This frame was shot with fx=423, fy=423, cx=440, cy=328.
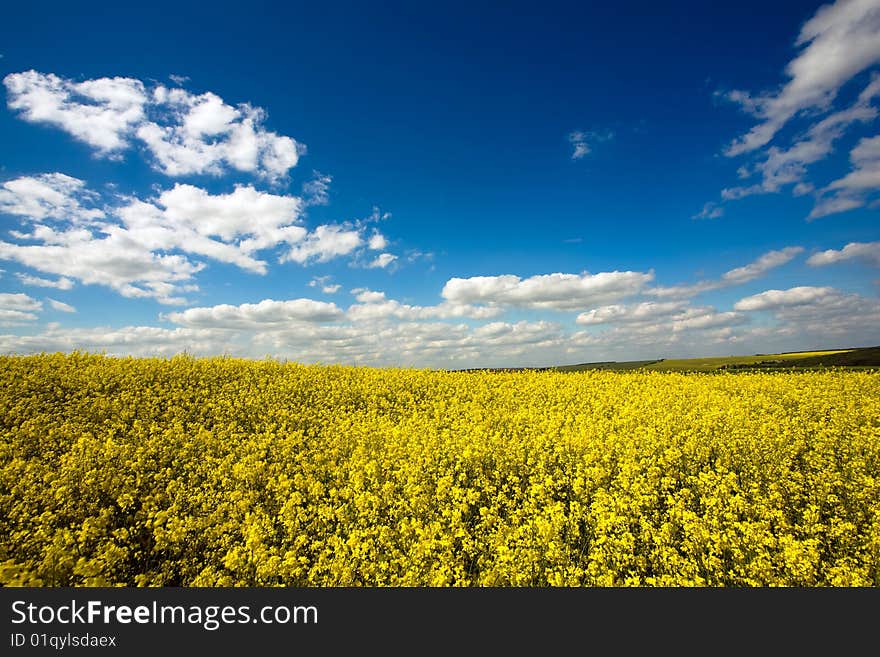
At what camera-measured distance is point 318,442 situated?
1038cm

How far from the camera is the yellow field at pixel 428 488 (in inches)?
221

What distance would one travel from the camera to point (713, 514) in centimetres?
646

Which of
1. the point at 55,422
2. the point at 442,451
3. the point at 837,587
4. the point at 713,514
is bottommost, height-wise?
the point at 837,587

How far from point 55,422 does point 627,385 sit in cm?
1931

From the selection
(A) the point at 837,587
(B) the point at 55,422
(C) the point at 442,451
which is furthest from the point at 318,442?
(A) the point at 837,587

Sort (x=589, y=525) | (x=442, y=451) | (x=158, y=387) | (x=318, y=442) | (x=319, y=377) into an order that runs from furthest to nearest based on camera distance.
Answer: (x=319, y=377)
(x=158, y=387)
(x=318, y=442)
(x=442, y=451)
(x=589, y=525)

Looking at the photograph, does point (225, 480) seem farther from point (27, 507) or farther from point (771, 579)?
point (771, 579)

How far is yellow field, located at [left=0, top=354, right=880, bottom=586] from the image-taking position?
560cm

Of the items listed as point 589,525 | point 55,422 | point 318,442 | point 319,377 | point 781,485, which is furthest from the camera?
point 319,377

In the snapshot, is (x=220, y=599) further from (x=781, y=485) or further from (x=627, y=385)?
(x=627, y=385)

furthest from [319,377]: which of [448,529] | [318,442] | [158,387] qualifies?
[448,529]

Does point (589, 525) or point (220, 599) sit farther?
point (589, 525)

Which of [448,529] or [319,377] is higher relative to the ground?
[319,377]

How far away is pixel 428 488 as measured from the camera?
302 inches
